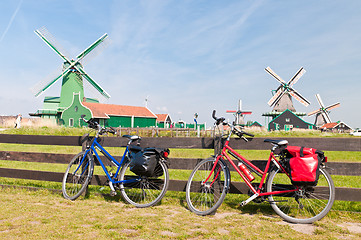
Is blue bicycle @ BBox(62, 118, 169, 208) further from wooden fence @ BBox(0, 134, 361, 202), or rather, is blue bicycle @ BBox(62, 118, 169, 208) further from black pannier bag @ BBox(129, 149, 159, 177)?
wooden fence @ BBox(0, 134, 361, 202)

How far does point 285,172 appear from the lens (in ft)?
11.7

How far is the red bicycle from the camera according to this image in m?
3.53

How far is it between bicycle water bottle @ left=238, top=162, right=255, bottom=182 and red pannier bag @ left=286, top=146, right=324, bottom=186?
0.60m

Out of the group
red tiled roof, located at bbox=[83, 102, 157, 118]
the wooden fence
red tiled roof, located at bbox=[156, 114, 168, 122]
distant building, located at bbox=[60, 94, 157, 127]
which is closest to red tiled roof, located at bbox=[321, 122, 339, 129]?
red tiled roof, located at bbox=[156, 114, 168, 122]

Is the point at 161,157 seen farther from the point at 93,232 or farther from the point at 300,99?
the point at 300,99

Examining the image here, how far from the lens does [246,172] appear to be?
3914mm

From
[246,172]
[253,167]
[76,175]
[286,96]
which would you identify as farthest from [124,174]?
[286,96]

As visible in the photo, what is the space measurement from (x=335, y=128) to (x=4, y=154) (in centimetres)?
5294

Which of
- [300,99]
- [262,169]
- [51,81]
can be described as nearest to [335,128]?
[300,99]

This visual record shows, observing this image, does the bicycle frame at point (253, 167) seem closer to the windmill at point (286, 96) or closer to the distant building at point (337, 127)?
the windmill at point (286, 96)

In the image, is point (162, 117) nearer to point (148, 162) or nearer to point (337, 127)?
point (337, 127)

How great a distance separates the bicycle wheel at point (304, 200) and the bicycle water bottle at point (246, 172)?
259 mm

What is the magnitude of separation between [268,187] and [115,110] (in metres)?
37.0

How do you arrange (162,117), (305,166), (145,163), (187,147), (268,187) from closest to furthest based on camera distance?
(305,166) < (268,187) < (145,163) < (187,147) < (162,117)
